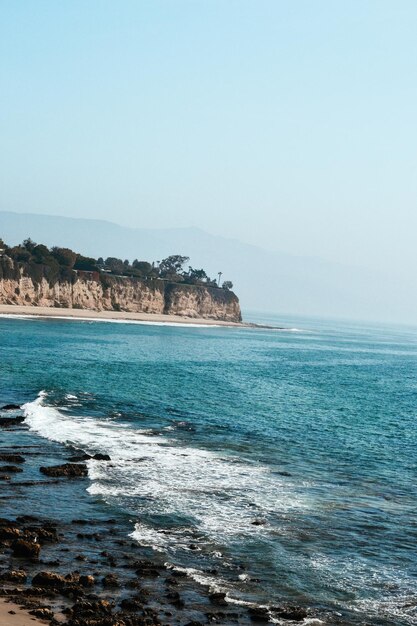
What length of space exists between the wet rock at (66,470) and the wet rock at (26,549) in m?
8.77

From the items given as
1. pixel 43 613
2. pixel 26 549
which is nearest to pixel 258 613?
pixel 43 613

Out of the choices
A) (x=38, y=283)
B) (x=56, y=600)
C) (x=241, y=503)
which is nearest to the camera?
(x=56, y=600)

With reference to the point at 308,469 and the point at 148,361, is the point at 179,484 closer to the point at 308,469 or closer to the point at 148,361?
the point at 308,469

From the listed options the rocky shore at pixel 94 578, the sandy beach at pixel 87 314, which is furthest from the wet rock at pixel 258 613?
the sandy beach at pixel 87 314

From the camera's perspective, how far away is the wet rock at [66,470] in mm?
29594

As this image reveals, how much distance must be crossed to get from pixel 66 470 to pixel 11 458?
104 inches

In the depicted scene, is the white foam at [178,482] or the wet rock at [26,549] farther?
the white foam at [178,482]

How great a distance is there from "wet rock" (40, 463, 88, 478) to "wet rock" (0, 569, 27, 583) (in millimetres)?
10394

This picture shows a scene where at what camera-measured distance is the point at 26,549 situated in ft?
67.6

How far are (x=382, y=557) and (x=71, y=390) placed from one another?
34457 mm

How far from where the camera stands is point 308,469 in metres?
34.6

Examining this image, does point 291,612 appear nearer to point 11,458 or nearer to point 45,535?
point 45,535

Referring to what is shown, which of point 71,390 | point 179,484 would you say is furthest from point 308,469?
point 71,390

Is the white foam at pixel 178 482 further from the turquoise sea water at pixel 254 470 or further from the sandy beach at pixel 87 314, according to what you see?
the sandy beach at pixel 87 314
